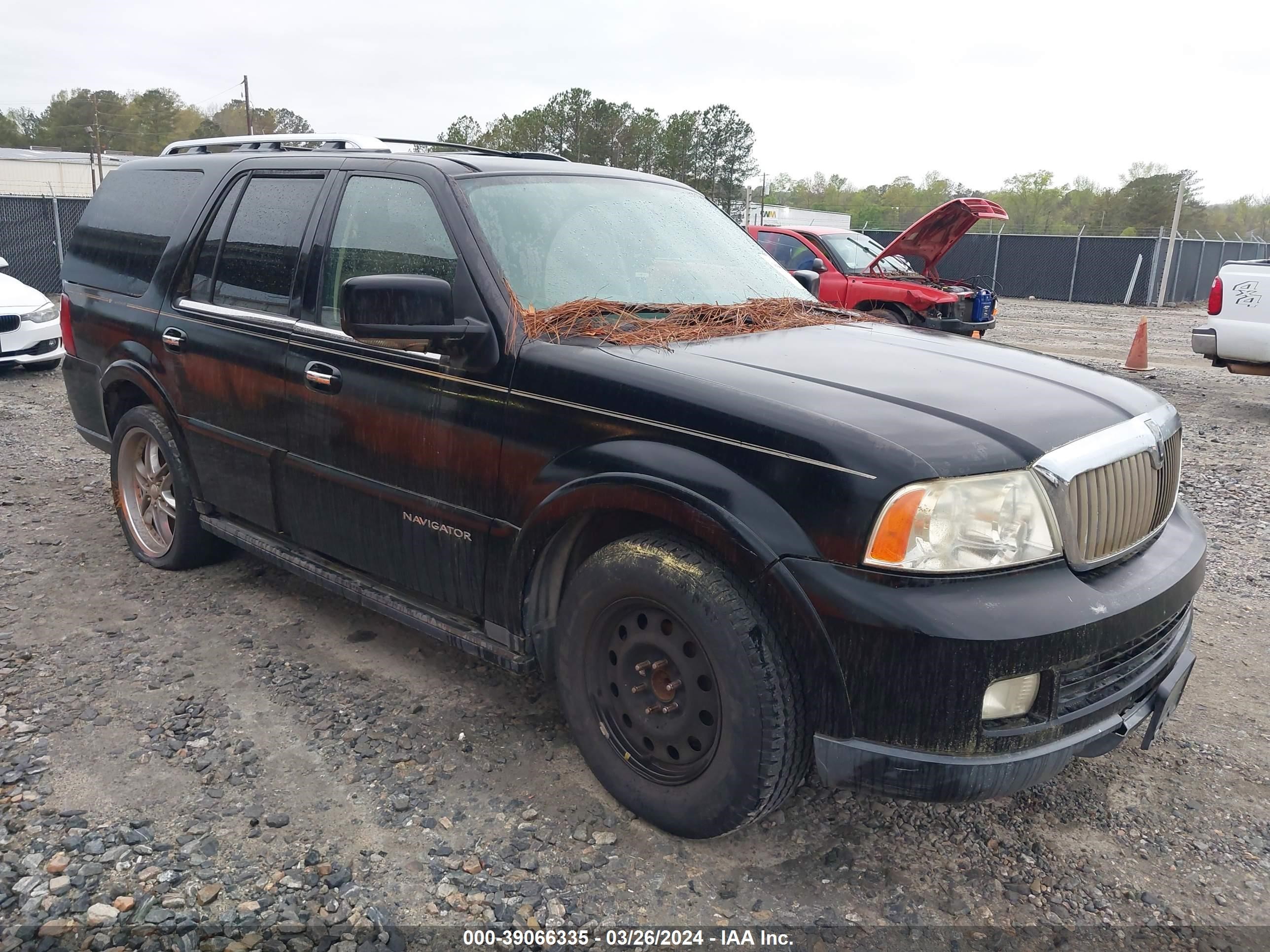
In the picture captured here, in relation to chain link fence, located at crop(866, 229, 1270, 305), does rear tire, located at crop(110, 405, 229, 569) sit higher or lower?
lower

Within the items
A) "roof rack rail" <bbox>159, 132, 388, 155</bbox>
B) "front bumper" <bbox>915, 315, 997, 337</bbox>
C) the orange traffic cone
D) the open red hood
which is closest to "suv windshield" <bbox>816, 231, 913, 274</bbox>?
the open red hood

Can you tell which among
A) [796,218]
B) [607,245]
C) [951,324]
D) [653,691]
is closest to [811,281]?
[607,245]

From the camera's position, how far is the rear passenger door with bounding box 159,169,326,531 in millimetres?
3748

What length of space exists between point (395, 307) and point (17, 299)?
926 centimetres

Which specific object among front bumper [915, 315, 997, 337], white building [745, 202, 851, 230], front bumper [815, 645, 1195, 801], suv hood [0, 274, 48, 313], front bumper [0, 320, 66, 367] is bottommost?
front bumper [0, 320, 66, 367]

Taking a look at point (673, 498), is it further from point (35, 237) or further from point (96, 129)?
point (96, 129)

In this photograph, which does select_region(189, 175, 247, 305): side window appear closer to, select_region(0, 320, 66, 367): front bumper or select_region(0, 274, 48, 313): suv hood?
select_region(0, 320, 66, 367): front bumper

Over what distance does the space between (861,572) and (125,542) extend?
14.2 feet

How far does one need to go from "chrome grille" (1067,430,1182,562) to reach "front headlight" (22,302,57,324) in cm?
1076

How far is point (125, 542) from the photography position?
516 centimetres

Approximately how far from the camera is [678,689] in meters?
2.67

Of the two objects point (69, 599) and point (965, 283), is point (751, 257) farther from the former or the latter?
point (965, 283)

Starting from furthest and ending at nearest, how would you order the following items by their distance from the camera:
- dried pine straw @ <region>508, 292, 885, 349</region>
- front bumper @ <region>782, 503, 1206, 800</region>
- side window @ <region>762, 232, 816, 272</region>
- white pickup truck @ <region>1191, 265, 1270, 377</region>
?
side window @ <region>762, 232, 816, 272</region> < white pickup truck @ <region>1191, 265, 1270, 377</region> < dried pine straw @ <region>508, 292, 885, 349</region> < front bumper @ <region>782, 503, 1206, 800</region>

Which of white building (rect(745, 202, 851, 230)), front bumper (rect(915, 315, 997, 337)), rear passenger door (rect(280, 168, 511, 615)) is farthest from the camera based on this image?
white building (rect(745, 202, 851, 230))
